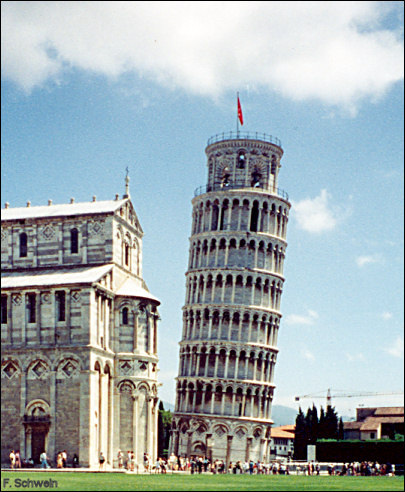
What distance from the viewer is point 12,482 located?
37.6 metres

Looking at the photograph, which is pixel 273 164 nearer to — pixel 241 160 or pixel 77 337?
pixel 241 160

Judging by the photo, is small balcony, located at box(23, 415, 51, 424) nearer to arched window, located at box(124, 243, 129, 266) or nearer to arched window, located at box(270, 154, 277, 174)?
arched window, located at box(124, 243, 129, 266)

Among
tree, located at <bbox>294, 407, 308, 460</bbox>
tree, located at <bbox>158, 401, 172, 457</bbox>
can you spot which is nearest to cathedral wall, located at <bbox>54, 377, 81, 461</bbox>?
tree, located at <bbox>294, 407, 308, 460</bbox>

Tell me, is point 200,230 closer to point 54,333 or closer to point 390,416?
point 54,333

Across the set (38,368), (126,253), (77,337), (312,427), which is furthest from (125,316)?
(312,427)

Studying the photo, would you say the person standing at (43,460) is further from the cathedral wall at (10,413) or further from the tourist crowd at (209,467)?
the cathedral wall at (10,413)

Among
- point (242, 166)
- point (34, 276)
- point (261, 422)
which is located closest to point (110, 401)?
point (34, 276)

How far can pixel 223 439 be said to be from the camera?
3504 inches

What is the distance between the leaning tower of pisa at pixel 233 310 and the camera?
295 feet

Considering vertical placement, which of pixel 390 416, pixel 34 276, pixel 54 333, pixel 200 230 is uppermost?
pixel 200 230

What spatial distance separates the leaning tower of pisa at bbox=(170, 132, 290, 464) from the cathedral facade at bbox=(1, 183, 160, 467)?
25546mm

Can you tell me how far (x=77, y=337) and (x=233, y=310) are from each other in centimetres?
3490

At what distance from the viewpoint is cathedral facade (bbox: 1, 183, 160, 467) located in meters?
57.8

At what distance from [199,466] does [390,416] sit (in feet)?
236
